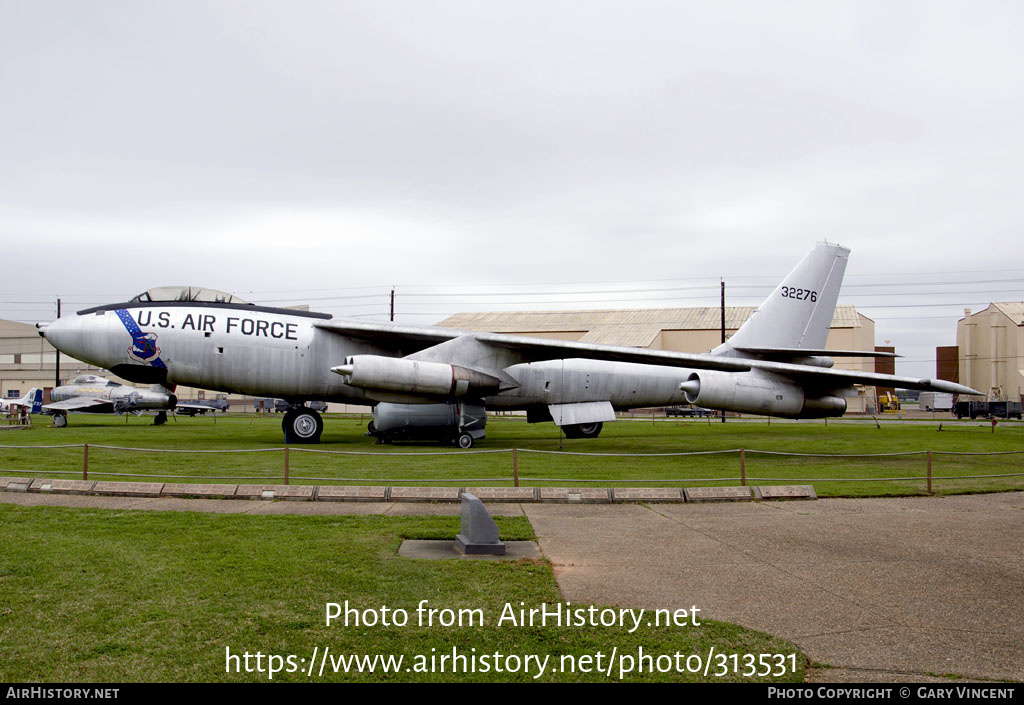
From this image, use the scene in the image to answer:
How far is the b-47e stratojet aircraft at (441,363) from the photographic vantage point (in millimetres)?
18547

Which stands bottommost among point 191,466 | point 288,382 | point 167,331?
point 191,466

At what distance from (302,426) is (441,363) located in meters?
4.58

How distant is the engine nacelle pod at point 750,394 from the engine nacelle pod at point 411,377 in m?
6.19

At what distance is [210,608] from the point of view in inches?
209

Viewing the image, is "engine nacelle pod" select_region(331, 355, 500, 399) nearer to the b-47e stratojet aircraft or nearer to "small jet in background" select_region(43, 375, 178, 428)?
the b-47e stratojet aircraft

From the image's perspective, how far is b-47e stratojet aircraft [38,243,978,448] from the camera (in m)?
18.5

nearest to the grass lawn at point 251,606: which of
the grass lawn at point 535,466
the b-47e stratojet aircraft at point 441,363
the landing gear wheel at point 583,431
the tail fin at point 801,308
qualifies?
the grass lawn at point 535,466

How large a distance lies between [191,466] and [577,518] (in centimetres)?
895

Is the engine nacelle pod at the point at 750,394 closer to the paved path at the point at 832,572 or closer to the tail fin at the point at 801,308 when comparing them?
the tail fin at the point at 801,308

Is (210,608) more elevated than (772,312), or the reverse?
(772,312)

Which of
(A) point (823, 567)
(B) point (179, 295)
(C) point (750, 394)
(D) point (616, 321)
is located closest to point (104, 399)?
(B) point (179, 295)

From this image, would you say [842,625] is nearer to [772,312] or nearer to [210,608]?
[210,608]

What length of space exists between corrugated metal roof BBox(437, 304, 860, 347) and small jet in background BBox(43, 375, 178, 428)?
3180cm

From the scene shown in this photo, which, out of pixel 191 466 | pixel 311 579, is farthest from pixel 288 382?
pixel 311 579
